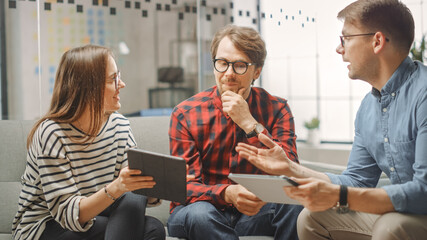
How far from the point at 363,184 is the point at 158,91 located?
2481 millimetres

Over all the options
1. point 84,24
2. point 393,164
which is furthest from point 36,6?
point 393,164

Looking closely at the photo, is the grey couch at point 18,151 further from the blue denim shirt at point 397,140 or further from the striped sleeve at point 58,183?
the striped sleeve at point 58,183

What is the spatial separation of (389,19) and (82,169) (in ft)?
4.48

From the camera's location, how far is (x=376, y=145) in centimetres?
177

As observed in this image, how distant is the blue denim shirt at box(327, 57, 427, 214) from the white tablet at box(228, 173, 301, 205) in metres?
0.37

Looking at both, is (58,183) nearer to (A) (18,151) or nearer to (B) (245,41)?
(A) (18,151)

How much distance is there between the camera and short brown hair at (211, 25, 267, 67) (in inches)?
79.9

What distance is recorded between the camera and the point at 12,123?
7.59 ft

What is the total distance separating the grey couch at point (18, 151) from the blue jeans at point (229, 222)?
50 centimetres

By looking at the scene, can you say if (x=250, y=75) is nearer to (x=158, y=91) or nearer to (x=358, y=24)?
(x=358, y=24)

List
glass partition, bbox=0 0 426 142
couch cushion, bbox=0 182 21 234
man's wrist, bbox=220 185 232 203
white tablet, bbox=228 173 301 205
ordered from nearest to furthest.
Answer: white tablet, bbox=228 173 301 205, man's wrist, bbox=220 185 232 203, couch cushion, bbox=0 182 21 234, glass partition, bbox=0 0 426 142

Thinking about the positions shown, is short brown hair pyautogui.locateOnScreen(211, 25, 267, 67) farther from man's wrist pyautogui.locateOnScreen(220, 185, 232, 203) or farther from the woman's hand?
the woman's hand

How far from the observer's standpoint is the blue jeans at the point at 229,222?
5.67ft

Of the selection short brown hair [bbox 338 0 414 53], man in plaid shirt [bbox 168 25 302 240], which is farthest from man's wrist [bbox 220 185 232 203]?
short brown hair [bbox 338 0 414 53]
